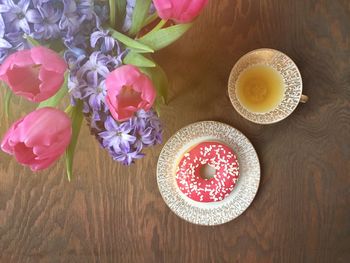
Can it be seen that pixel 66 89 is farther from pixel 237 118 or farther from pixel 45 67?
pixel 237 118

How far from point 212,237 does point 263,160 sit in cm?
20

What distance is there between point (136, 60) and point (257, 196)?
1.44 feet

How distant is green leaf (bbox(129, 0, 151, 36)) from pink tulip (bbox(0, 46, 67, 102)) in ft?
0.47

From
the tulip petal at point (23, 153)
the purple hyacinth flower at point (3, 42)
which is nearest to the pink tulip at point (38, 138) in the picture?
the tulip petal at point (23, 153)

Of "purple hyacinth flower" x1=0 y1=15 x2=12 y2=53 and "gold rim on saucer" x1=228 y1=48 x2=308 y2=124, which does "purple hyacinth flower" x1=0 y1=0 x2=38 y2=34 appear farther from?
"gold rim on saucer" x1=228 y1=48 x2=308 y2=124

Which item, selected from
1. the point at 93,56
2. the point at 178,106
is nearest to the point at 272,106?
the point at 178,106

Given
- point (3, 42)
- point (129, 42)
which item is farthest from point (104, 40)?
point (3, 42)

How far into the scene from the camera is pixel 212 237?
955 mm

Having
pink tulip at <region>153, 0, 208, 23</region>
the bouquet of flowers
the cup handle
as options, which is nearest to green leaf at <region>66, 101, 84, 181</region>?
the bouquet of flowers

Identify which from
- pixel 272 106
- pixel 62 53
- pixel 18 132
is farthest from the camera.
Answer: pixel 272 106

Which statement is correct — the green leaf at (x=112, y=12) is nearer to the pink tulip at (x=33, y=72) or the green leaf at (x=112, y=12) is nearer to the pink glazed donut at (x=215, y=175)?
the pink tulip at (x=33, y=72)

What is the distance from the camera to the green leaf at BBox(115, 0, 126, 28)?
2.27 ft

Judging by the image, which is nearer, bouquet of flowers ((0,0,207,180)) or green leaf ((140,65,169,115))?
bouquet of flowers ((0,0,207,180))

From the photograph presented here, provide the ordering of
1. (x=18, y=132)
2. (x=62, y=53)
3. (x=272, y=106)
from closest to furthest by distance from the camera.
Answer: (x=18, y=132), (x=62, y=53), (x=272, y=106)
